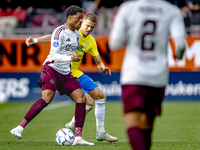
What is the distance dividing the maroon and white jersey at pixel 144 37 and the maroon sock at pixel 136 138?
1.41 ft

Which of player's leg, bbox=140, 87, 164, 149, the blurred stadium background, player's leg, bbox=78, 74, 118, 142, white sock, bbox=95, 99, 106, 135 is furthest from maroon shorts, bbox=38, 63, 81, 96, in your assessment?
the blurred stadium background

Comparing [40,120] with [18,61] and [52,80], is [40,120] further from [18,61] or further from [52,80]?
[18,61]

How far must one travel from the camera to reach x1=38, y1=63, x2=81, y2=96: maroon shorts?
5602mm

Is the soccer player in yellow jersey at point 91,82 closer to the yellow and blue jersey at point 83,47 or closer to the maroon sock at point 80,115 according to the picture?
the yellow and blue jersey at point 83,47

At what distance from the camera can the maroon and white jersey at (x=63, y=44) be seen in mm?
5465

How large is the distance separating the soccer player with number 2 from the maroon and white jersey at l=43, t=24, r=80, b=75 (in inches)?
83.7

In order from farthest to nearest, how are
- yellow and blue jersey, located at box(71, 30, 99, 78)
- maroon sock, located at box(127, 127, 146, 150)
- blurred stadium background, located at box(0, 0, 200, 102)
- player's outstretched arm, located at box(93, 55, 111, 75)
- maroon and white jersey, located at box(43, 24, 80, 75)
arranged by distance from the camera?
blurred stadium background, located at box(0, 0, 200, 102)
yellow and blue jersey, located at box(71, 30, 99, 78)
player's outstretched arm, located at box(93, 55, 111, 75)
maroon and white jersey, located at box(43, 24, 80, 75)
maroon sock, located at box(127, 127, 146, 150)

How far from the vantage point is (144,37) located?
3424 millimetres

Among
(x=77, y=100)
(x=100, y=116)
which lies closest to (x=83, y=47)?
(x=77, y=100)

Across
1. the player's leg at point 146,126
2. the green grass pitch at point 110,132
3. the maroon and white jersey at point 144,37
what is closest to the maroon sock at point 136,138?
the player's leg at point 146,126

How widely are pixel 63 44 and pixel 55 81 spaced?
571 millimetres

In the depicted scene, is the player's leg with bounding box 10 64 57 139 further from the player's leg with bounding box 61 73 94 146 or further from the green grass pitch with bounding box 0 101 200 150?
the green grass pitch with bounding box 0 101 200 150

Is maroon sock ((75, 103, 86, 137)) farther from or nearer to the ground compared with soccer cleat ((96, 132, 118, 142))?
farther from the ground

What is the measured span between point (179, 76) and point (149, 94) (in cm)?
1110
